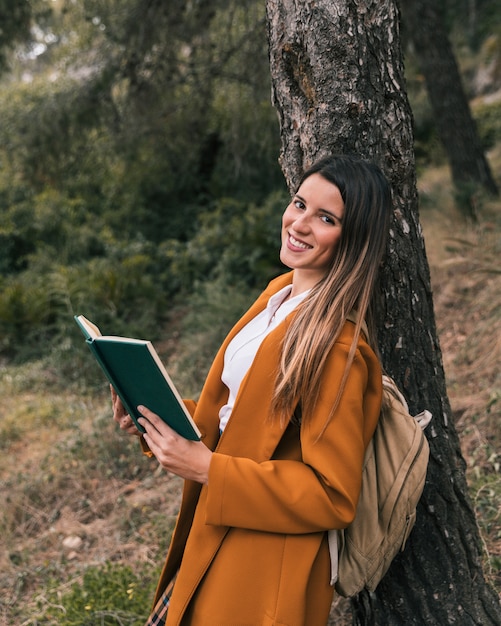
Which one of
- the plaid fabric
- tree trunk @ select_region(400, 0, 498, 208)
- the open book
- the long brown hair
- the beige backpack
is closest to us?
the open book

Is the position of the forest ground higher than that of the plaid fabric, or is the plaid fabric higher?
the plaid fabric

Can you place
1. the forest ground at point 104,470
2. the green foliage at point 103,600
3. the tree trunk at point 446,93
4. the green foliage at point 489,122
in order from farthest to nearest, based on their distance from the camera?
1. the green foliage at point 489,122
2. the tree trunk at point 446,93
3. the forest ground at point 104,470
4. the green foliage at point 103,600

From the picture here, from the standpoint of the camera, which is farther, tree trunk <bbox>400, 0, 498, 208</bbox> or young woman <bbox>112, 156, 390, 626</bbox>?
tree trunk <bbox>400, 0, 498, 208</bbox>

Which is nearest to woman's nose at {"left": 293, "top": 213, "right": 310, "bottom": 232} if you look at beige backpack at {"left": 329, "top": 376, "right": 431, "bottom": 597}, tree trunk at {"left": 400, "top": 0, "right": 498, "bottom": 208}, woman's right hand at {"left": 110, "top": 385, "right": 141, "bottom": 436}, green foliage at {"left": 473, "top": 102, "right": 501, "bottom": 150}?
beige backpack at {"left": 329, "top": 376, "right": 431, "bottom": 597}

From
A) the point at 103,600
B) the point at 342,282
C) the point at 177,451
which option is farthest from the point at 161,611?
the point at 342,282

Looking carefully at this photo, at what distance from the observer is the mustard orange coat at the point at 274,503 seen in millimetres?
1694

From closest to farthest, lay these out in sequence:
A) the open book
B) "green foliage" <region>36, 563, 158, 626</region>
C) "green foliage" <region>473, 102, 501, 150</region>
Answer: the open book, "green foliage" <region>36, 563, 158, 626</region>, "green foliage" <region>473, 102, 501, 150</region>

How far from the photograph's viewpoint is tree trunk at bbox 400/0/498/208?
8.45 meters

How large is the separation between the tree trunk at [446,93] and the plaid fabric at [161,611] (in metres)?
7.09

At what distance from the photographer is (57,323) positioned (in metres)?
7.56

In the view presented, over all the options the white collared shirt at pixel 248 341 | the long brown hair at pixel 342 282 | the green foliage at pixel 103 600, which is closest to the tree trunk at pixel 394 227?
the long brown hair at pixel 342 282

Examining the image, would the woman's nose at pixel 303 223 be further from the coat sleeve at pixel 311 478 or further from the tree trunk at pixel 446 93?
the tree trunk at pixel 446 93

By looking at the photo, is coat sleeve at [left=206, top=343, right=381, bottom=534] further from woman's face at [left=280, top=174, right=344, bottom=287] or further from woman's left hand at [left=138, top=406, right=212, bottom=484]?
woman's face at [left=280, top=174, right=344, bottom=287]

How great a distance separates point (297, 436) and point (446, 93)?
7.73 meters
